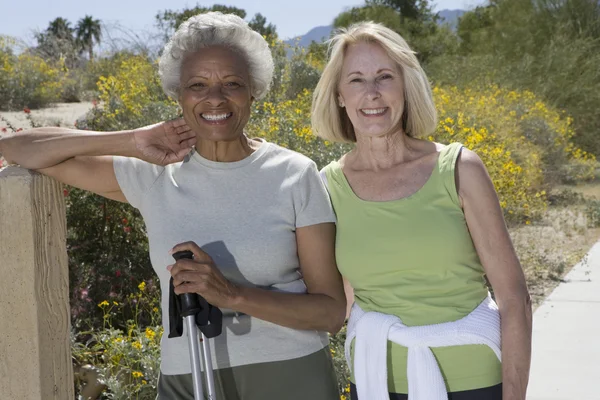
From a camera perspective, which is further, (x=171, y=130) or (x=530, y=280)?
(x=530, y=280)

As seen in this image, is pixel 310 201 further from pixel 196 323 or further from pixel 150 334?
pixel 150 334

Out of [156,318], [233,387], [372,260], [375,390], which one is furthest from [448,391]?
[156,318]

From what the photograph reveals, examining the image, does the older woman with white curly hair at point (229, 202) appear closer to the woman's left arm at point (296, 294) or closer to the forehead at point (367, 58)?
the woman's left arm at point (296, 294)

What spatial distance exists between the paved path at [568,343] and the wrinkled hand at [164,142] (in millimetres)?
2980

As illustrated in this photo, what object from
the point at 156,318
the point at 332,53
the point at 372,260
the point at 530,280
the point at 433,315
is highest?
the point at 332,53

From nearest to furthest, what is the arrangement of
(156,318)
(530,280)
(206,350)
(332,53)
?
1. (206,350)
2. (332,53)
3. (156,318)
4. (530,280)

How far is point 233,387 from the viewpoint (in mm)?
2232

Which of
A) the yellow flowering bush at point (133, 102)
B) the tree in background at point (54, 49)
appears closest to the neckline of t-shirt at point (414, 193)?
the yellow flowering bush at point (133, 102)

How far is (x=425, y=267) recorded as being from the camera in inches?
89.3

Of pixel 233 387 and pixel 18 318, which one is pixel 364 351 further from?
pixel 18 318

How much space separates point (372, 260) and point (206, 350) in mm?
541

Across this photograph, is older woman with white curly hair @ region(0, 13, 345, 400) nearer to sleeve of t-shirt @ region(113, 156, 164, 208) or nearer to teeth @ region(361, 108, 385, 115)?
sleeve of t-shirt @ region(113, 156, 164, 208)

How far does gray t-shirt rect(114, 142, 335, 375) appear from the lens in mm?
2209

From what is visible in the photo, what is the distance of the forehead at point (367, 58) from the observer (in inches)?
97.0
